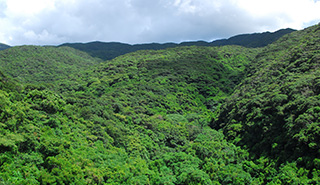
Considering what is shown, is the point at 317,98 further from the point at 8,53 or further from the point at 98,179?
the point at 8,53

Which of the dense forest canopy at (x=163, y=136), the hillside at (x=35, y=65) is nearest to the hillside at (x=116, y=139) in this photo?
the dense forest canopy at (x=163, y=136)

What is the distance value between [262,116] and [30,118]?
138 feet

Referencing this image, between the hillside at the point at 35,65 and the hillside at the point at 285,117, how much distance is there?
96.1 meters

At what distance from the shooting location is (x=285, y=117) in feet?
141

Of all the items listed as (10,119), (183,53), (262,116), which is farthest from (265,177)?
(183,53)

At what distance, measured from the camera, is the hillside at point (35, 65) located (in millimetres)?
117631

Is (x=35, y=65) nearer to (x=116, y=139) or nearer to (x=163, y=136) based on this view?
(x=163, y=136)

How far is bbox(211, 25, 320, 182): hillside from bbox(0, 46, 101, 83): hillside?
96.1 metres

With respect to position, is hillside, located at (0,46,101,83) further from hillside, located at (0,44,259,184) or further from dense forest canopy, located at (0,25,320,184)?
dense forest canopy, located at (0,25,320,184)

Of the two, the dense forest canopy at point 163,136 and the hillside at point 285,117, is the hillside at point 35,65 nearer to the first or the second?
the dense forest canopy at point 163,136

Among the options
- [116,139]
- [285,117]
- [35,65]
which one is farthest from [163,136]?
[35,65]

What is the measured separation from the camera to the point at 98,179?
28312mm

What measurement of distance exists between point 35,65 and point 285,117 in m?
129

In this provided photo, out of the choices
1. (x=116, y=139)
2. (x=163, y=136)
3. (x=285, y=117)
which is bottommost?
(x=163, y=136)
